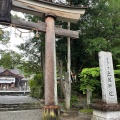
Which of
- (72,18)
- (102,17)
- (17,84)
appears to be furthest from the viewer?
(17,84)

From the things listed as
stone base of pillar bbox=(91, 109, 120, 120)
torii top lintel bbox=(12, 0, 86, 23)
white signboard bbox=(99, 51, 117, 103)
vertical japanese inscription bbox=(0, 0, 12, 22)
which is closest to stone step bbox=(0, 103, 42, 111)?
stone base of pillar bbox=(91, 109, 120, 120)

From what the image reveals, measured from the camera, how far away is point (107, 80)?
275 inches

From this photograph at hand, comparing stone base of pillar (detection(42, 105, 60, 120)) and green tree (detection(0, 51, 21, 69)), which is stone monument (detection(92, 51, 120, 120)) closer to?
stone base of pillar (detection(42, 105, 60, 120))

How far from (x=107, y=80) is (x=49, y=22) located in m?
3.67

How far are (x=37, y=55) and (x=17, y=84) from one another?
2511cm

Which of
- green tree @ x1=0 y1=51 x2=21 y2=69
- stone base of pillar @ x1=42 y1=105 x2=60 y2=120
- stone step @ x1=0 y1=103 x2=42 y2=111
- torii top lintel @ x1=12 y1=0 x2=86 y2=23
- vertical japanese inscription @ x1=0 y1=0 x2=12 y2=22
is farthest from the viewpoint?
green tree @ x1=0 y1=51 x2=21 y2=69

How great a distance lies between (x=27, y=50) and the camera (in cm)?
1683

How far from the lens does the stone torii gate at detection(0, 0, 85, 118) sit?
19.0 feet

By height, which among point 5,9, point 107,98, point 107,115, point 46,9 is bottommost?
point 107,115

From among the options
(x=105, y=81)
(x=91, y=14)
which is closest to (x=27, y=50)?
(x=91, y=14)

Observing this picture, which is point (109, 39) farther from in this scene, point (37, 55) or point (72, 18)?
point (37, 55)

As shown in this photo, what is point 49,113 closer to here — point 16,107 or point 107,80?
point 107,80

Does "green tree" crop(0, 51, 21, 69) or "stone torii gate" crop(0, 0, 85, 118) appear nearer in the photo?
"stone torii gate" crop(0, 0, 85, 118)

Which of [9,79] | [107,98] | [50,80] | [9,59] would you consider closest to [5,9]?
[50,80]
